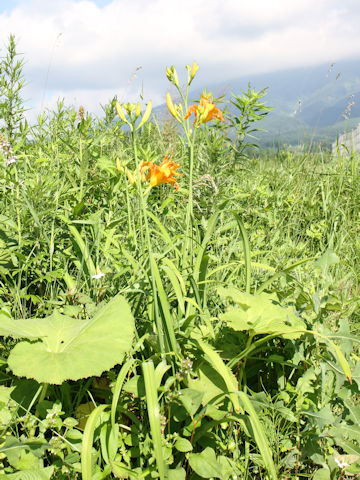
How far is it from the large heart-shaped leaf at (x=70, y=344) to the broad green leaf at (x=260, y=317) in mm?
324

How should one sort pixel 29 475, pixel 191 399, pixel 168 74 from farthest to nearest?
1. pixel 168 74
2. pixel 191 399
3. pixel 29 475

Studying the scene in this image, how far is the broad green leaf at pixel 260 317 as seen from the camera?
117cm

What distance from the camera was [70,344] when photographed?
46.3 inches

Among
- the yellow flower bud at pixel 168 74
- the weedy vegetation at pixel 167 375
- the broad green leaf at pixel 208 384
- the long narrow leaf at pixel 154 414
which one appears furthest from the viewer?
the yellow flower bud at pixel 168 74

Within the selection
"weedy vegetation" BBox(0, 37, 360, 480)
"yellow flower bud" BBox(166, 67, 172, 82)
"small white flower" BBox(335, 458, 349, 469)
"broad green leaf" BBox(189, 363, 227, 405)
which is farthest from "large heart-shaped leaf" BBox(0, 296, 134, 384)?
"yellow flower bud" BBox(166, 67, 172, 82)

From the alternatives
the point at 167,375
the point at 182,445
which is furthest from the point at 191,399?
the point at 167,375

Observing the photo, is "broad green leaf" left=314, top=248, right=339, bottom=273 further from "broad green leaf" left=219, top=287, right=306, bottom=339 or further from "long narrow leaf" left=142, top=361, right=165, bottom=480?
"long narrow leaf" left=142, top=361, right=165, bottom=480

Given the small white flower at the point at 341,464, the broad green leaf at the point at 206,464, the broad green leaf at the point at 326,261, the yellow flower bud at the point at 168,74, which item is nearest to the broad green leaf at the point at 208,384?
the broad green leaf at the point at 206,464

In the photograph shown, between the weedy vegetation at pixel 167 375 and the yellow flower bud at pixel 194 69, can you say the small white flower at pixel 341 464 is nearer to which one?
the weedy vegetation at pixel 167 375

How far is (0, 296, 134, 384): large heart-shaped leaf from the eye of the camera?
1049 mm

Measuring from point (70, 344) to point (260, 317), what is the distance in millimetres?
586

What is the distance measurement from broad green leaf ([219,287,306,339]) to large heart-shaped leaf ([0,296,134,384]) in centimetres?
32

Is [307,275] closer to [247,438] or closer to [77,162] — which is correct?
[247,438]

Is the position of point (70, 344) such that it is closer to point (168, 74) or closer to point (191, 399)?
point (191, 399)
